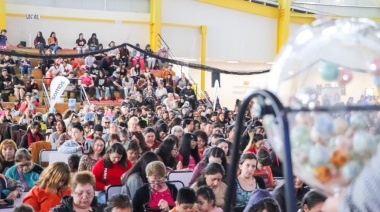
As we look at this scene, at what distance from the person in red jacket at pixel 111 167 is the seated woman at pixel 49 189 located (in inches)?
55.2

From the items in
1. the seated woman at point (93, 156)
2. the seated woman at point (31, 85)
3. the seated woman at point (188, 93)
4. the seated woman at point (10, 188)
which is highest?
the seated woman at point (31, 85)

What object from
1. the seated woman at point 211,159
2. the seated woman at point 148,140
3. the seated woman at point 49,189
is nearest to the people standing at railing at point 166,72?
the seated woman at point 148,140

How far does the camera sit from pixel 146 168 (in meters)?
6.17

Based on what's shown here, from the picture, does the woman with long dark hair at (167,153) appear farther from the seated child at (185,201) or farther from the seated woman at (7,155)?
the seated child at (185,201)

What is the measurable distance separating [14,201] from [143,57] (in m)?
17.9

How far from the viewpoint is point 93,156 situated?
25.0 ft

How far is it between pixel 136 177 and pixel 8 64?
581 inches

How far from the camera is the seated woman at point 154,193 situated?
6059mm

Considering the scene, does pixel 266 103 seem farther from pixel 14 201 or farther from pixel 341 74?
pixel 14 201

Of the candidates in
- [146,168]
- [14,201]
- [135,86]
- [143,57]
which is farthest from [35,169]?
[143,57]

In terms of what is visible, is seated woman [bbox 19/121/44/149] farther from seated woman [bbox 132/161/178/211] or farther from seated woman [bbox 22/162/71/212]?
seated woman [bbox 22/162/71/212]

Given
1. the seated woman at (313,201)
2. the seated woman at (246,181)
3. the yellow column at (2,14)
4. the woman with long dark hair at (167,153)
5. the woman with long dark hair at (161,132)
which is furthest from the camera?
the yellow column at (2,14)

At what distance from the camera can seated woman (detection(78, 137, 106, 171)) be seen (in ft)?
24.0

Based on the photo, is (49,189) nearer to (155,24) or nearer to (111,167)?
(111,167)
